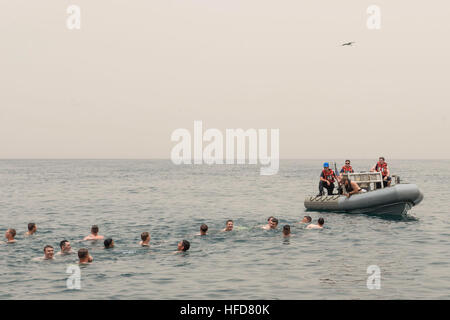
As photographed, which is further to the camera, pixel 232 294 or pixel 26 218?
pixel 26 218

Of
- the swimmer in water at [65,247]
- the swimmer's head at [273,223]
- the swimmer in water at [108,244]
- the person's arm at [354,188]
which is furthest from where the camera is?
the person's arm at [354,188]

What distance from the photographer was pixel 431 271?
14.9 meters

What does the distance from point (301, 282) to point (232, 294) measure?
2299mm

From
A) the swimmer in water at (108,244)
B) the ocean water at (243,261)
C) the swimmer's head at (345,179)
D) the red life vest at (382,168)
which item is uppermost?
the red life vest at (382,168)

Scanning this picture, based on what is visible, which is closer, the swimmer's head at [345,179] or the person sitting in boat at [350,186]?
the person sitting in boat at [350,186]

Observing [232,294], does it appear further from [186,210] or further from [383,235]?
[186,210]

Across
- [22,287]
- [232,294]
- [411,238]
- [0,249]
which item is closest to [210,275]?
[232,294]

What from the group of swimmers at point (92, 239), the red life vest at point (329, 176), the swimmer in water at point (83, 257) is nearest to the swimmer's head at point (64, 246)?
the group of swimmers at point (92, 239)

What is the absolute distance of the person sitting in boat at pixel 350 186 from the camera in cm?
2633

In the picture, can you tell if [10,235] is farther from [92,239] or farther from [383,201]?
[383,201]

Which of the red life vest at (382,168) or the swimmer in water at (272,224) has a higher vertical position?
the red life vest at (382,168)

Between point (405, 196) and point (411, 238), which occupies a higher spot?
point (405, 196)

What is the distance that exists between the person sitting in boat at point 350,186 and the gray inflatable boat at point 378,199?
27cm

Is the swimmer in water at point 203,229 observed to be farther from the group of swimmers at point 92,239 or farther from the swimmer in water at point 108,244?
the swimmer in water at point 108,244
